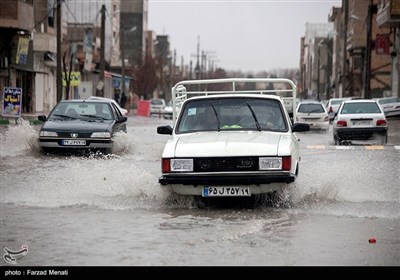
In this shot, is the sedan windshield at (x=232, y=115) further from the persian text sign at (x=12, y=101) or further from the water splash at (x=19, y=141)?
the persian text sign at (x=12, y=101)

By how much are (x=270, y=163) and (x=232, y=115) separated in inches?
67.5

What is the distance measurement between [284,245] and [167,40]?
175 meters

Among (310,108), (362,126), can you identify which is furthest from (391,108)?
(362,126)

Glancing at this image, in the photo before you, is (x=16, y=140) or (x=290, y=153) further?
(x=16, y=140)

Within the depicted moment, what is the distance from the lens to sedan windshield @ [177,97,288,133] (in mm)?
12492

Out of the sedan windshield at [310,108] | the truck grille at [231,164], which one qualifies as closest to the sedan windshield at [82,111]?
the truck grille at [231,164]

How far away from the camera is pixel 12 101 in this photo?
34.9m

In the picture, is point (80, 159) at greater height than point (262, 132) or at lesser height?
lesser

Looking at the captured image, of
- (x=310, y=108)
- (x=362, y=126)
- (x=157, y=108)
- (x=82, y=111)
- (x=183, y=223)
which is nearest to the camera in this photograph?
(x=183, y=223)

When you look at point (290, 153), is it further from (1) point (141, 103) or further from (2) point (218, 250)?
(1) point (141, 103)

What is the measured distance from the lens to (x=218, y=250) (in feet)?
26.9

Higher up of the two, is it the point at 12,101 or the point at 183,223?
the point at 183,223

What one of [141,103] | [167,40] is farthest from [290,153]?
[167,40]

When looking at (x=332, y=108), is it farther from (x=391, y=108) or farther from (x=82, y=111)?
(x=82, y=111)
